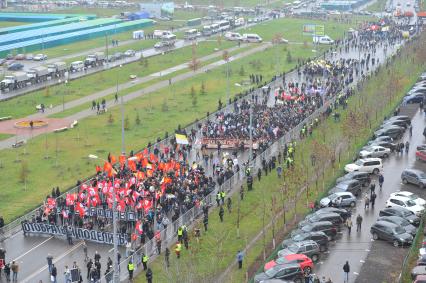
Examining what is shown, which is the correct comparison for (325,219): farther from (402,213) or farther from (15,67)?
(15,67)

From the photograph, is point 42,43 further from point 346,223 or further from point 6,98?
point 346,223

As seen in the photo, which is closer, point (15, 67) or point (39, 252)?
point (39, 252)

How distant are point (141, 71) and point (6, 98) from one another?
23392 mm

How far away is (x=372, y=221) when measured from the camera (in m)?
43.8

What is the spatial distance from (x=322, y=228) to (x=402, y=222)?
4.94 meters

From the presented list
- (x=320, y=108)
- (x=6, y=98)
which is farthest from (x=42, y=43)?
(x=320, y=108)

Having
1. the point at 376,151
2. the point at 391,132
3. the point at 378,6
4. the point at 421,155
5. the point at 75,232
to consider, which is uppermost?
the point at 378,6

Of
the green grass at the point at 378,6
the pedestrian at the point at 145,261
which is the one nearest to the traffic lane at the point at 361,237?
the pedestrian at the point at 145,261

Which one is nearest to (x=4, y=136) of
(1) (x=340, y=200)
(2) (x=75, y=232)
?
(2) (x=75, y=232)

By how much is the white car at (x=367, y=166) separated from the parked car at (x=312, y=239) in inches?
543

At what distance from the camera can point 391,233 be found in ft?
130

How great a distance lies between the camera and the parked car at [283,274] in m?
35.0

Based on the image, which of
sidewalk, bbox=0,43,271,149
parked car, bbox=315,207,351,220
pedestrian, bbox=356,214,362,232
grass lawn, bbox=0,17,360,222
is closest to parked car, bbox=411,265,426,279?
pedestrian, bbox=356,214,362,232

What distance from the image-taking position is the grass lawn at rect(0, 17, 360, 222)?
53.5 metres
